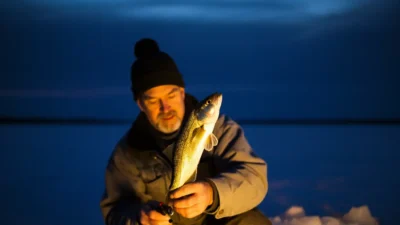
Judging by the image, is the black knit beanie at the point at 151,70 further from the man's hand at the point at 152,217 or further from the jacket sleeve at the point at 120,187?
the man's hand at the point at 152,217

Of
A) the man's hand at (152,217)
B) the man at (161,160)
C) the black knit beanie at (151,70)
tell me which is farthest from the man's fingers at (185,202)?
the black knit beanie at (151,70)

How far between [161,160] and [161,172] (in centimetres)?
5

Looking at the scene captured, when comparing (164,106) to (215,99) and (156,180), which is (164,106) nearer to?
(156,180)

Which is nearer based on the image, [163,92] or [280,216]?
[163,92]

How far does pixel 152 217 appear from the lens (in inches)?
80.9

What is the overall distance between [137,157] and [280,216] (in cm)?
191

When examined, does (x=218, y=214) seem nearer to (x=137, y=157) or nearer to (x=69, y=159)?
(x=137, y=157)

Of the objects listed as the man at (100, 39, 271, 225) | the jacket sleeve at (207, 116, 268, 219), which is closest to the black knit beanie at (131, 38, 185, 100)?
the man at (100, 39, 271, 225)

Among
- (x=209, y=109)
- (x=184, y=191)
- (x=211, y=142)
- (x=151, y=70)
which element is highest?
(x=151, y=70)

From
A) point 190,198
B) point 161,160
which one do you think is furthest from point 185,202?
point 161,160

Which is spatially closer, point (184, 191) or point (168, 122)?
point (184, 191)

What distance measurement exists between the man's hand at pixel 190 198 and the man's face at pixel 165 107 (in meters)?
0.43

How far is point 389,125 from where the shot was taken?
1143 cm

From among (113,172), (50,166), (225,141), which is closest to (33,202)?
(50,166)
